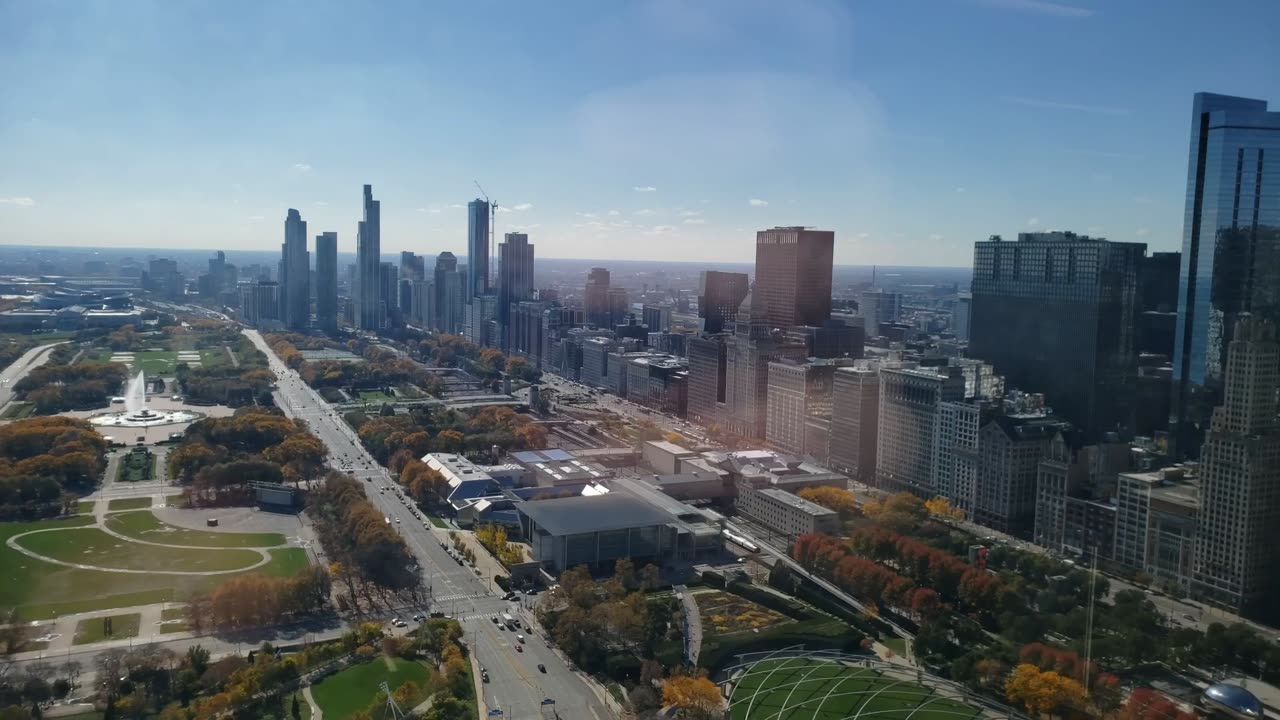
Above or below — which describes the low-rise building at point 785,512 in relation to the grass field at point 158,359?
below

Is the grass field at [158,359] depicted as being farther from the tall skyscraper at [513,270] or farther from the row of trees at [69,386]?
the tall skyscraper at [513,270]

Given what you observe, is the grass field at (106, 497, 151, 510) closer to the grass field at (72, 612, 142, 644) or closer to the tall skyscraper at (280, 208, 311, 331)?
the grass field at (72, 612, 142, 644)

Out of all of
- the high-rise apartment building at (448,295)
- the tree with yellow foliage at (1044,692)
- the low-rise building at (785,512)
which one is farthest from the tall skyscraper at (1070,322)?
Answer: the high-rise apartment building at (448,295)

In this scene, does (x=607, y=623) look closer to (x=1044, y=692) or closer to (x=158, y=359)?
(x=1044, y=692)

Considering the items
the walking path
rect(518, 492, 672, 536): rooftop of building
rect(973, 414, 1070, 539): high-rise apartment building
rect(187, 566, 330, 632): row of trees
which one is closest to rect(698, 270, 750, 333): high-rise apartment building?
rect(973, 414, 1070, 539): high-rise apartment building

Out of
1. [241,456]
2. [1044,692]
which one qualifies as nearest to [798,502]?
[1044,692]
